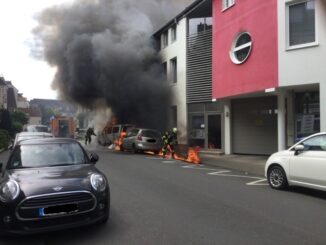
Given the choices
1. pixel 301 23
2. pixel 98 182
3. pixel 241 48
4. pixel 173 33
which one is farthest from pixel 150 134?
pixel 98 182

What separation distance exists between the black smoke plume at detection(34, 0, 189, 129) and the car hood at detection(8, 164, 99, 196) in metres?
20.6

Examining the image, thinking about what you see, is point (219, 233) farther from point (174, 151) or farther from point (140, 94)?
point (140, 94)

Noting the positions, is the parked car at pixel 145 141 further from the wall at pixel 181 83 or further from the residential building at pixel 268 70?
the residential building at pixel 268 70

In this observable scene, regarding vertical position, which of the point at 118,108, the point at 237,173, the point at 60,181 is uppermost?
the point at 118,108

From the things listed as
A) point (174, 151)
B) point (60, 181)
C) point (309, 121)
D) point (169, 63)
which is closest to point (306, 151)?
point (60, 181)

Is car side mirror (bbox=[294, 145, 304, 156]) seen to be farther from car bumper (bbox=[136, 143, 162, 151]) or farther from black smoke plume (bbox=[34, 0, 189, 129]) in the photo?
black smoke plume (bbox=[34, 0, 189, 129])

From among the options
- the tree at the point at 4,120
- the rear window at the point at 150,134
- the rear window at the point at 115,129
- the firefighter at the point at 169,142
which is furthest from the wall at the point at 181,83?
the tree at the point at 4,120

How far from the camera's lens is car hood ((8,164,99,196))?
504cm

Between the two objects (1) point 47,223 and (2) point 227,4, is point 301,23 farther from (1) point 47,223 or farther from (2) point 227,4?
(1) point 47,223

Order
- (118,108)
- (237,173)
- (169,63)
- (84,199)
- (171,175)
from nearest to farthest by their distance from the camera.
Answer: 1. (84,199)
2. (171,175)
3. (237,173)
4. (169,63)
5. (118,108)

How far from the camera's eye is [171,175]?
11680mm

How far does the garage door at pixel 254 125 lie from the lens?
17.8 m

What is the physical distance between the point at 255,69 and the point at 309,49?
2586 mm

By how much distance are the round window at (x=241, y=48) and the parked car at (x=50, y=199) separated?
12027mm
